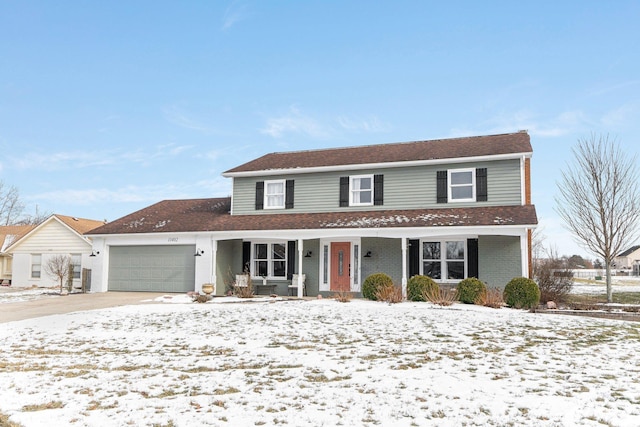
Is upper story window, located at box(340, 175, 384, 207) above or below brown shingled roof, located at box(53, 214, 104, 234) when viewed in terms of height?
above

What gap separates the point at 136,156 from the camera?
86.4ft

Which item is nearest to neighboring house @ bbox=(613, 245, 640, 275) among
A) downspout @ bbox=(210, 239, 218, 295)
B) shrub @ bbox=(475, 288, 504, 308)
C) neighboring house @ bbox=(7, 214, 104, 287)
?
shrub @ bbox=(475, 288, 504, 308)

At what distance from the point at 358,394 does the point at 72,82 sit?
20.1 m

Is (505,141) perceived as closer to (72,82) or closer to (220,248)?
(220,248)

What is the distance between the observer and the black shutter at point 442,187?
20688 mm

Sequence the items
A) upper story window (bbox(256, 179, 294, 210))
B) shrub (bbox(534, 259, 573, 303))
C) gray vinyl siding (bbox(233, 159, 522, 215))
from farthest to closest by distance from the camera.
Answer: upper story window (bbox(256, 179, 294, 210)) < gray vinyl siding (bbox(233, 159, 522, 215)) < shrub (bbox(534, 259, 573, 303))

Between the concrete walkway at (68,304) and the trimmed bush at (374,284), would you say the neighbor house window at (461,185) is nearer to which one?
the trimmed bush at (374,284)

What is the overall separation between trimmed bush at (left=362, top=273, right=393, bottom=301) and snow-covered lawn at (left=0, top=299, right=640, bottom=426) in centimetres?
454

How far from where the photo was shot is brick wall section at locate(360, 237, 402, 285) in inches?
812

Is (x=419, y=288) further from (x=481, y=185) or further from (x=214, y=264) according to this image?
(x=214, y=264)

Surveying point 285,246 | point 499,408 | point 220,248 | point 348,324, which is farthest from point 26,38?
point 499,408

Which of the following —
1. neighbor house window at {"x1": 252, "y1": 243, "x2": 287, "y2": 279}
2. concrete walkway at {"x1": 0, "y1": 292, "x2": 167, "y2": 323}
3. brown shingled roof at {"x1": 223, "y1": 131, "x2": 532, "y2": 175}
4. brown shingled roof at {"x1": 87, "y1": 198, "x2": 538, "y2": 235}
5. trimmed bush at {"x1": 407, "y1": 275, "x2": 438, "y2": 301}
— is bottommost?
concrete walkway at {"x1": 0, "y1": 292, "x2": 167, "y2": 323}

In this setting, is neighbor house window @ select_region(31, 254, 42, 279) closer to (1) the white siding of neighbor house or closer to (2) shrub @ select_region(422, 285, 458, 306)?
(1) the white siding of neighbor house

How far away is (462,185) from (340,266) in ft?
19.8
